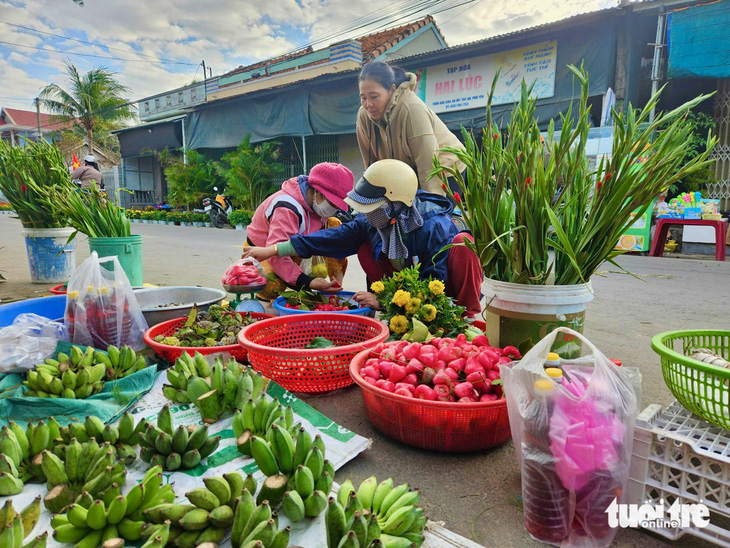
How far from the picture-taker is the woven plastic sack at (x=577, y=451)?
3.58 ft

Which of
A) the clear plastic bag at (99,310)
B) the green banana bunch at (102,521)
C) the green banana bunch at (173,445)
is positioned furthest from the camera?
the clear plastic bag at (99,310)

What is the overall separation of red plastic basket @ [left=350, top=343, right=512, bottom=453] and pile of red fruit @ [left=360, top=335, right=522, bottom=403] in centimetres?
4

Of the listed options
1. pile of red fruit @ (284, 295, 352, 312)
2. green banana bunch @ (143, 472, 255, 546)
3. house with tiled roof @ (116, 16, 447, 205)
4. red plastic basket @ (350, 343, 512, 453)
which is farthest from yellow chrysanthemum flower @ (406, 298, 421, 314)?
house with tiled roof @ (116, 16, 447, 205)

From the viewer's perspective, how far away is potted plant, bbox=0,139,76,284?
4.25 metres

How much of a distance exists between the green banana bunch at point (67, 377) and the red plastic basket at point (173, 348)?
0.25 m

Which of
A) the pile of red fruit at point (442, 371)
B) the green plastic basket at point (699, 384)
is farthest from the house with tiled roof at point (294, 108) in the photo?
the green plastic basket at point (699, 384)

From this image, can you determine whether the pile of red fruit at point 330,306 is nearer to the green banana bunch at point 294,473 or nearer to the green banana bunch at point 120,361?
the green banana bunch at point 120,361

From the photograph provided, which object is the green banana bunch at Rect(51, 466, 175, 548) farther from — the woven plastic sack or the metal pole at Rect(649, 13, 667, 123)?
the metal pole at Rect(649, 13, 667, 123)

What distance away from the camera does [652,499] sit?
3.90 ft

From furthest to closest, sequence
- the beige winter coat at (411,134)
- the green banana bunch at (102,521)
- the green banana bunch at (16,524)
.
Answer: the beige winter coat at (411,134)
the green banana bunch at (102,521)
the green banana bunch at (16,524)

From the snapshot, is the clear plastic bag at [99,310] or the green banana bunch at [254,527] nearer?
the green banana bunch at [254,527]

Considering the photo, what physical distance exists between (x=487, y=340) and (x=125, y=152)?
22.0 metres

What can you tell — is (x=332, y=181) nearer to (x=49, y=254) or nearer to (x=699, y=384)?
(x=699, y=384)

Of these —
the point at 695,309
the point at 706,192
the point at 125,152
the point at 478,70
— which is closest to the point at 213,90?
the point at 125,152
